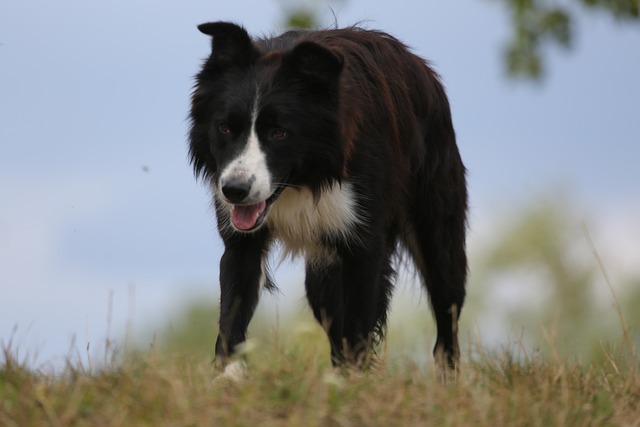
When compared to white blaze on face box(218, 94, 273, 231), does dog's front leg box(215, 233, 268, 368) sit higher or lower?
lower

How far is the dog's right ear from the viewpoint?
19.9 feet

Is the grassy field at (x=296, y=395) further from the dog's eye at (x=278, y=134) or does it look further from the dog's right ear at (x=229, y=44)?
the dog's right ear at (x=229, y=44)

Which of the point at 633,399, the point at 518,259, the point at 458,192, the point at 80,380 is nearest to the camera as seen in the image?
the point at 80,380

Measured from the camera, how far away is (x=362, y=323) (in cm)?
636

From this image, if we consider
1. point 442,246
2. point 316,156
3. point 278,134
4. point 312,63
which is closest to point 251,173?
point 278,134

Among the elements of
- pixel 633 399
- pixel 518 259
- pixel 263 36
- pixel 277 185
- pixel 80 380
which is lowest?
pixel 518 259

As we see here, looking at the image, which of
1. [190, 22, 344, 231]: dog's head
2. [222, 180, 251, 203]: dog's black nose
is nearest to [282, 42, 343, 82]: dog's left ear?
[190, 22, 344, 231]: dog's head

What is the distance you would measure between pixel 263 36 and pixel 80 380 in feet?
9.62

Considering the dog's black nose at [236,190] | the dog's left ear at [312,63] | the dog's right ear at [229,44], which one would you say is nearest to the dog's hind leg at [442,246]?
the dog's left ear at [312,63]

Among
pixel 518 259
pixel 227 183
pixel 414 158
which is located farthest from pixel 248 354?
pixel 518 259

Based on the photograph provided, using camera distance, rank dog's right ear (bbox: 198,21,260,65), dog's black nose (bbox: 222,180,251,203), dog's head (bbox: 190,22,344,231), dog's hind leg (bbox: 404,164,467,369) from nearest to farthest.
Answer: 1. dog's black nose (bbox: 222,180,251,203)
2. dog's head (bbox: 190,22,344,231)
3. dog's right ear (bbox: 198,21,260,65)
4. dog's hind leg (bbox: 404,164,467,369)

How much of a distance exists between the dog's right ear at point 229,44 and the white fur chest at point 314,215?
866 mm

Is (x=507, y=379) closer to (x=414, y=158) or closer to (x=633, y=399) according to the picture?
(x=633, y=399)

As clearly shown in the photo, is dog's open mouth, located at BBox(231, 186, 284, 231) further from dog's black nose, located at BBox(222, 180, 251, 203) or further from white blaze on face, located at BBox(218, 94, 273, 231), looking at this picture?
dog's black nose, located at BBox(222, 180, 251, 203)
